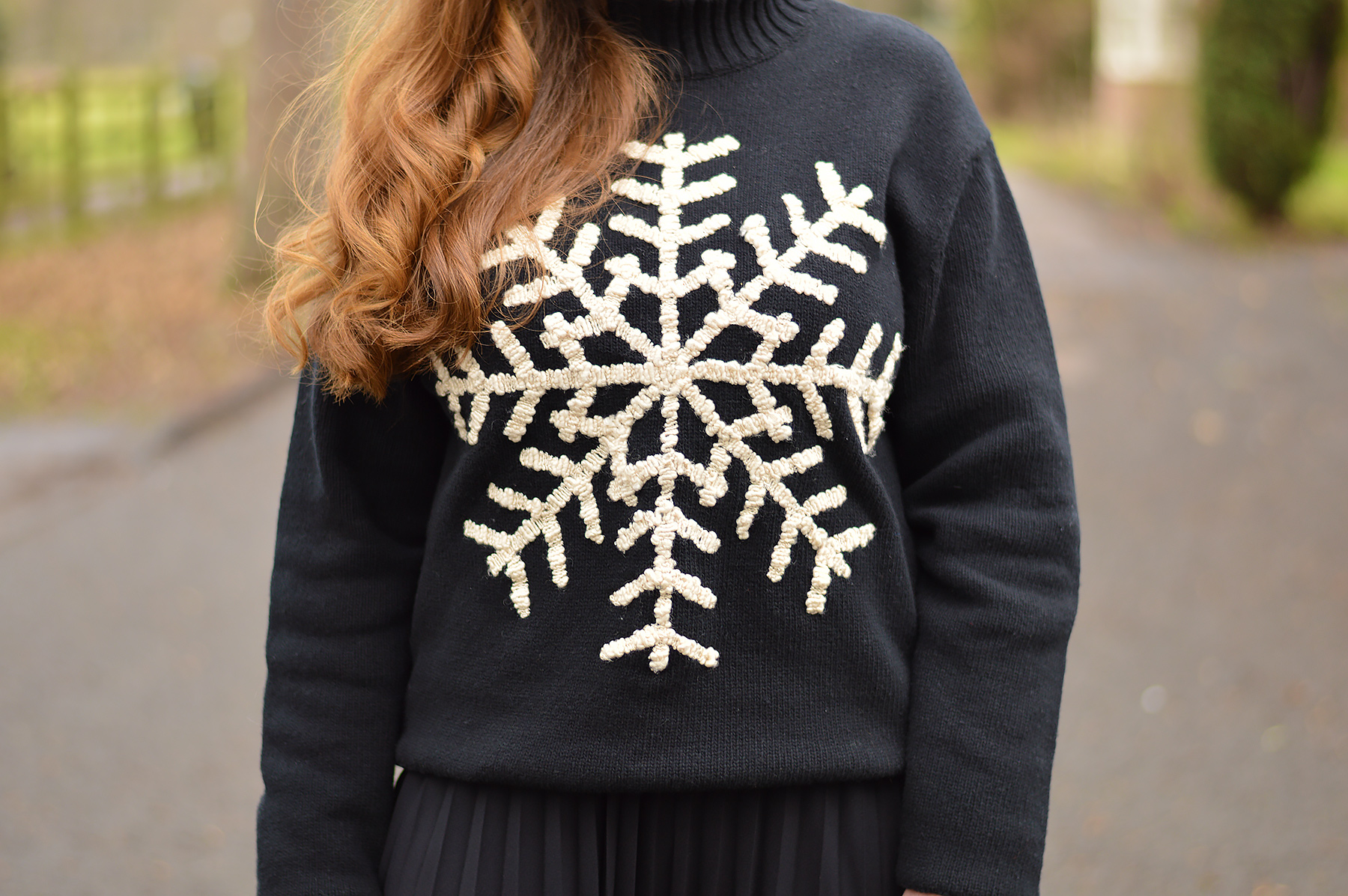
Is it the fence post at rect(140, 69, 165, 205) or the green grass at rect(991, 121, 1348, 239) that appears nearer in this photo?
the green grass at rect(991, 121, 1348, 239)

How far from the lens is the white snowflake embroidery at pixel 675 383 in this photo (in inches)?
48.7

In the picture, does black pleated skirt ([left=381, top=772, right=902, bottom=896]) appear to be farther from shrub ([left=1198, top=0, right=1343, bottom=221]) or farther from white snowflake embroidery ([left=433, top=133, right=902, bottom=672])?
shrub ([left=1198, top=0, right=1343, bottom=221])

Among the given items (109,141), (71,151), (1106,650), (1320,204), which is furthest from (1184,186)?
(109,141)

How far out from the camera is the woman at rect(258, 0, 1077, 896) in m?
1.25

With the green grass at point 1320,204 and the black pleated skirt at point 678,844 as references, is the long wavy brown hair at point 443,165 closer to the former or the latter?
the black pleated skirt at point 678,844

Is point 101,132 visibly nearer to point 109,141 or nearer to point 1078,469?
point 109,141

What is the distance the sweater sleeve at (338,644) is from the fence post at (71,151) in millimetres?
12475

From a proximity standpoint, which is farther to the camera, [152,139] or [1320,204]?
[152,139]

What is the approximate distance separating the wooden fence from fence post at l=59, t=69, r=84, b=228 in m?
0.01

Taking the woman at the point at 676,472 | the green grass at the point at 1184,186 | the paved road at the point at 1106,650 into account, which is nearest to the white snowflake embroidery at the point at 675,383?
the woman at the point at 676,472

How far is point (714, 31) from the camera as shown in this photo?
4.48 feet

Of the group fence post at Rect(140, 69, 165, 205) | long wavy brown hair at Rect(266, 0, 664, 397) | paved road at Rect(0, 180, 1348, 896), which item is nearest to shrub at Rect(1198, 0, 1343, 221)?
→ paved road at Rect(0, 180, 1348, 896)

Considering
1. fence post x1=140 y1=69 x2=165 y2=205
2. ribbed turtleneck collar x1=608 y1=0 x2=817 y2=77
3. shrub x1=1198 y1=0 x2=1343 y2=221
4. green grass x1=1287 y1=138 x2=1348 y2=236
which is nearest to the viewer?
ribbed turtleneck collar x1=608 y1=0 x2=817 y2=77

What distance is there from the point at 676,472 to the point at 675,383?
3.7 inches
